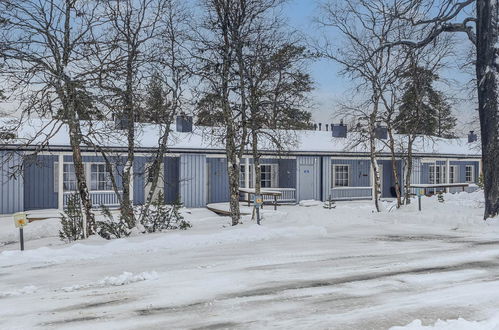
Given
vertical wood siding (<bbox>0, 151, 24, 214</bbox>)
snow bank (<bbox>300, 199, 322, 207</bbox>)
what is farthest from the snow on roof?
snow bank (<bbox>300, 199, 322, 207</bbox>)

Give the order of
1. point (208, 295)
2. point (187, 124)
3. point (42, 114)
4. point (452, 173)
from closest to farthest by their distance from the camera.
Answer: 1. point (208, 295)
2. point (42, 114)
3. point (187, 124)
4. point (452, 173)

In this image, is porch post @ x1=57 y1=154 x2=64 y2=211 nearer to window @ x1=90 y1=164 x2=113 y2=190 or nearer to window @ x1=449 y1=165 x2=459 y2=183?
window @ x1=90 y1=164 x2=113 y2=190

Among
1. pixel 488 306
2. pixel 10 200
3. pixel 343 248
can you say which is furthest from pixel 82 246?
pixel 10 200

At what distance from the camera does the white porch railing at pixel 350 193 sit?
2864 centimetres

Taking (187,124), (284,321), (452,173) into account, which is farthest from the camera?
(452,173)

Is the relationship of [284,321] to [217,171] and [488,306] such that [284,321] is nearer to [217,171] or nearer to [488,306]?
[488,306]

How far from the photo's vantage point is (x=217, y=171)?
25.6m

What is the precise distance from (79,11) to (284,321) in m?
10.7

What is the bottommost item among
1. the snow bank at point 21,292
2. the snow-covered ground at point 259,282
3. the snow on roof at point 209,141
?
the snow bank at point 21,292

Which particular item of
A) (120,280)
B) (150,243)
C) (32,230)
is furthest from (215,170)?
(120,280)

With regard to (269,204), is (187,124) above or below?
above

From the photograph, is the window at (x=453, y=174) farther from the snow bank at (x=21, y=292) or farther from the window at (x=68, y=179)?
the snow bank at (x=21, y=292)

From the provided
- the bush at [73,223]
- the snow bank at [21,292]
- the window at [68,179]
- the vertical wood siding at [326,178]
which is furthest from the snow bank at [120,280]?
the vertical wood siding at [326,178]

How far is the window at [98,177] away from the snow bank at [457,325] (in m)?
20.2
